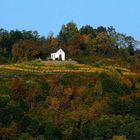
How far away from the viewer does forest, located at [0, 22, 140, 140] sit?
44969mm

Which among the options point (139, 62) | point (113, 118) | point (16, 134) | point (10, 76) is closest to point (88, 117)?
point (113, 118)

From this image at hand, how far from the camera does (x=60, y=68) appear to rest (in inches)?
2266

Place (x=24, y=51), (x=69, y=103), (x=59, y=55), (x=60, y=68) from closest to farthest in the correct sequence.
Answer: (x=69, y=103), (x=60, y=68), (x=24, y=51), (x=59, y=55)

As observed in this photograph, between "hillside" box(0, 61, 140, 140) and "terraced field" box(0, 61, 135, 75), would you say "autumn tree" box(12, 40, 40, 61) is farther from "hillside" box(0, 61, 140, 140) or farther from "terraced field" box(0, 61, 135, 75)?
"hillside" box(0, 61, 140, 140)

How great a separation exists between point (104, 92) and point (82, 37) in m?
15.6

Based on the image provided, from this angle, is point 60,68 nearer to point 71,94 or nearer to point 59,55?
point 59,55

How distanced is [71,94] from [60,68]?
6784mm

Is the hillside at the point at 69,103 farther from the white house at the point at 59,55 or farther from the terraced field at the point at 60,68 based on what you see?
the white house at the point at 59,55

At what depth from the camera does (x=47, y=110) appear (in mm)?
49094

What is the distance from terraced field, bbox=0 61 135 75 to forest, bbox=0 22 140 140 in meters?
0.10

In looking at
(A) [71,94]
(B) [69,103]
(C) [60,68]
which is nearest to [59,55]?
(C) [60,68]

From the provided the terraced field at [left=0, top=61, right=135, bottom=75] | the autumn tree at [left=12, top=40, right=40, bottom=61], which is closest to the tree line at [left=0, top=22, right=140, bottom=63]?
the autumn tree at [left=12, top=40, right=40, bottom=61]

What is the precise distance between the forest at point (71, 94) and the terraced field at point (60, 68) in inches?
4.0

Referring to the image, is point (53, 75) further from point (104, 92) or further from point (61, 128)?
point (61, 128)
